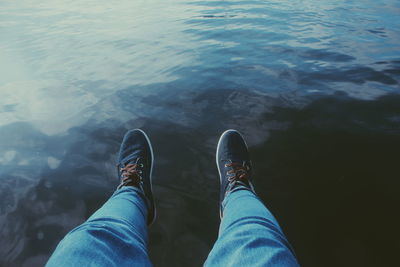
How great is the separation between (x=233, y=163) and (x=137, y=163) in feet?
3.08

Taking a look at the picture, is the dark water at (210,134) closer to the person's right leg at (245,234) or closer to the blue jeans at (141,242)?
the person's right leg at (245,234)

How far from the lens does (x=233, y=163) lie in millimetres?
2088

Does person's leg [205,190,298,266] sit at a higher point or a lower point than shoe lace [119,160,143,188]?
higher

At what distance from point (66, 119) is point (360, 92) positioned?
3.85 meters

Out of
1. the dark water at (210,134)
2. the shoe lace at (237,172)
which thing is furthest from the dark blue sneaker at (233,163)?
the dark water at (210,134)

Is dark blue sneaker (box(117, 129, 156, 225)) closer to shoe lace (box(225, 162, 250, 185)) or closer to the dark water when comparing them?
the dark water

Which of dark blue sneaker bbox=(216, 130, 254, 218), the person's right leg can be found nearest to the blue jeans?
the person's right leg

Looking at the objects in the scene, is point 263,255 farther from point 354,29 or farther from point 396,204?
point 354,29

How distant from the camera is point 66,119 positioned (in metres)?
2.96

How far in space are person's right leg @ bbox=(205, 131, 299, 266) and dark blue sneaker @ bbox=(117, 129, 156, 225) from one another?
25.3 inches

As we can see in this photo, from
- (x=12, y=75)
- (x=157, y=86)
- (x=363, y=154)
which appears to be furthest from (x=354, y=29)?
(x=12, y=75)

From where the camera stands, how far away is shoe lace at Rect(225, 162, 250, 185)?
190cm

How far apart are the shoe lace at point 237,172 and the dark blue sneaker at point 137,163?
70 cm

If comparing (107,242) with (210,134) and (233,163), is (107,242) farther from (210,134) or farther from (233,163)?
(210,134)
